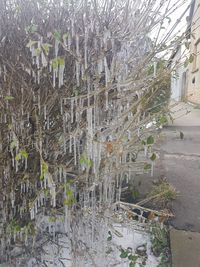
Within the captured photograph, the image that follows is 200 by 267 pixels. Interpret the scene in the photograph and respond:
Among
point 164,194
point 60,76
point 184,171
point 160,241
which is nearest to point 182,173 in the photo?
point 184,171

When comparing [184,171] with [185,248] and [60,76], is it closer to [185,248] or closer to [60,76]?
[185,248]

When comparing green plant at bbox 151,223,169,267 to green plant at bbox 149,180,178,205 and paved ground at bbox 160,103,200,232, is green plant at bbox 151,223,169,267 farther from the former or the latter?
green plant at bbox 149,180,178,205

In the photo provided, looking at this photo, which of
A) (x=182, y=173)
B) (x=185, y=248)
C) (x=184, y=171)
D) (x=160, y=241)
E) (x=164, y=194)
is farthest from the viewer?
(x=184, y=171)

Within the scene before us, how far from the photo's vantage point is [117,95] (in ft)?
5.95

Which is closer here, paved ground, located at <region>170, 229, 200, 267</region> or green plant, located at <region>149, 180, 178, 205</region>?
paved ground, located at <region>170, 229, 200, 267</region>

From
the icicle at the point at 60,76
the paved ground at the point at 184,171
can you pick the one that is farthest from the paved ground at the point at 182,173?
the icicle at the point at 60,76

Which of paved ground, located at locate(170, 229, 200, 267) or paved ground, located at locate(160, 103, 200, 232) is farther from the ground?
paved ground, located at locate(160, 103, 200, 232)

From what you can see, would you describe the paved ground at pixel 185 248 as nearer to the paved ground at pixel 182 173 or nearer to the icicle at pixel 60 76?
the paved ground at pixel 182 173

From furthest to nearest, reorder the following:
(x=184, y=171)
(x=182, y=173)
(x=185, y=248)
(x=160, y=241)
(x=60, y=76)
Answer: (x=184, y=171)
(x=182, y=173)
(x=160, y=241)
(x=185, y=248)
(x=60, y=76)

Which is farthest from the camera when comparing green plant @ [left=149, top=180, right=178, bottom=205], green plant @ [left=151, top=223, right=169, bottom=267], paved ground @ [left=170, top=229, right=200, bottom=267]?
green plant @ [left=149, top=180, right=178, bottom=205]

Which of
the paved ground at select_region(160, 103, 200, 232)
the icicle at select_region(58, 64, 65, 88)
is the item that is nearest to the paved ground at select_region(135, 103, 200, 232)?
the paved ground at select_region(160, 103, 200, 232)

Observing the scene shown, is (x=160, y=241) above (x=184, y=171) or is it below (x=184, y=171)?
below

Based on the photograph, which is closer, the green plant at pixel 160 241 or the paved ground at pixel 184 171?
the green plant at pixel 160 241

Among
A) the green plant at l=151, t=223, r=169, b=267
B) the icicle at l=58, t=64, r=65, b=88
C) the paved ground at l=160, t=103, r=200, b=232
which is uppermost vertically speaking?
the icicle at l=58, t=64, r=65, b=88
